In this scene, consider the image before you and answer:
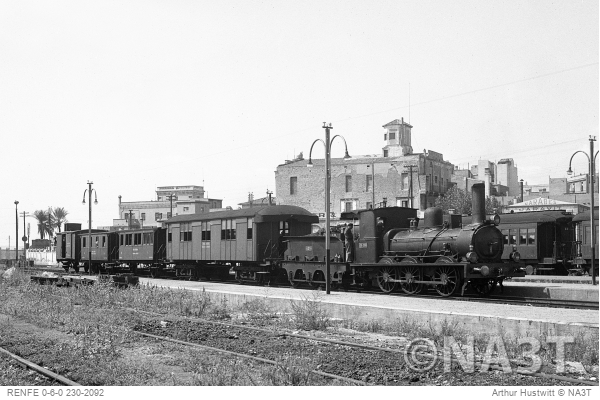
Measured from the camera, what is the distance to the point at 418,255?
19.9 meters

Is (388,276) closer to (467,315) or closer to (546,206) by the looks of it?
(467,315)

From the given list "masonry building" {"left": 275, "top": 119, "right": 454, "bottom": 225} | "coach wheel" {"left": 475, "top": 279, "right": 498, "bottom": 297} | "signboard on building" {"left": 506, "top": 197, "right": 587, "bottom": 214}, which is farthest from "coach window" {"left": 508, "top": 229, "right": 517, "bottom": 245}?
"masonry building" {"left": 275, "top": 119, "right": 454, "bottom": 225}

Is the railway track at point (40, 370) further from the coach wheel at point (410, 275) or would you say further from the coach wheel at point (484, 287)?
the coach wheel at point (484, 287)

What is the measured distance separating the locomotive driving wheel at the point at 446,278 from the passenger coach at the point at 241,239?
761 cm

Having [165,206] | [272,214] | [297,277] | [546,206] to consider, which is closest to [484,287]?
[297,277]

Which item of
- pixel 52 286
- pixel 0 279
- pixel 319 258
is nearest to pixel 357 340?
pixel 319 258

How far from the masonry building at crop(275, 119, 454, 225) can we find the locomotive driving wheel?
38.3 meters

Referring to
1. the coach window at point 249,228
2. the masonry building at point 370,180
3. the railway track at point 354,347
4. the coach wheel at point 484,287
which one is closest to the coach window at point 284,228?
the coach window at point 249,228

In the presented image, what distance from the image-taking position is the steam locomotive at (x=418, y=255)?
18719mm

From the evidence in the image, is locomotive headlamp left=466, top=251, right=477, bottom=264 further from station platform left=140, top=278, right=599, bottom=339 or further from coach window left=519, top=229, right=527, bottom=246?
coach window left=519, top=229, right=527, bottom=246

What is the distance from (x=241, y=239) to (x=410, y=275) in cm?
835
